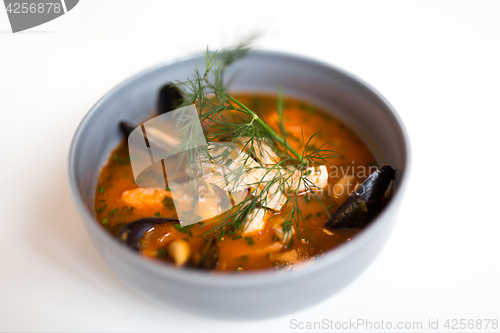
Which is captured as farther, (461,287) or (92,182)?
(92,182)

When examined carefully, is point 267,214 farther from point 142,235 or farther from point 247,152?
point 142,235

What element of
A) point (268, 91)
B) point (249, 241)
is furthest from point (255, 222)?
point (268, 91)

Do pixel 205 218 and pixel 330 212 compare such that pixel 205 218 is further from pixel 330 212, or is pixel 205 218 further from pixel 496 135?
pixel 496 135

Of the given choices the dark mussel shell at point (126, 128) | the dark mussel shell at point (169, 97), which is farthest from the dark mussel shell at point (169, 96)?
the dark mussel shell at point (126, 128)

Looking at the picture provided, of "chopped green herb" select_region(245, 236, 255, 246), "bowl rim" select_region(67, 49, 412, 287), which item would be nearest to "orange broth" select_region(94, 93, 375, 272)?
"chopped green herb" select_region(245, 236, 255, 246)

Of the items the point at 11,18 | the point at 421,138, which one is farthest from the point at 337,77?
the point at 11,18

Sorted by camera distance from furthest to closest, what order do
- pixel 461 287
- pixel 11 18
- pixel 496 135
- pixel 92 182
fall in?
pixel 11 18
pixel 496 135
pixel 92 182
pixel 461 287
